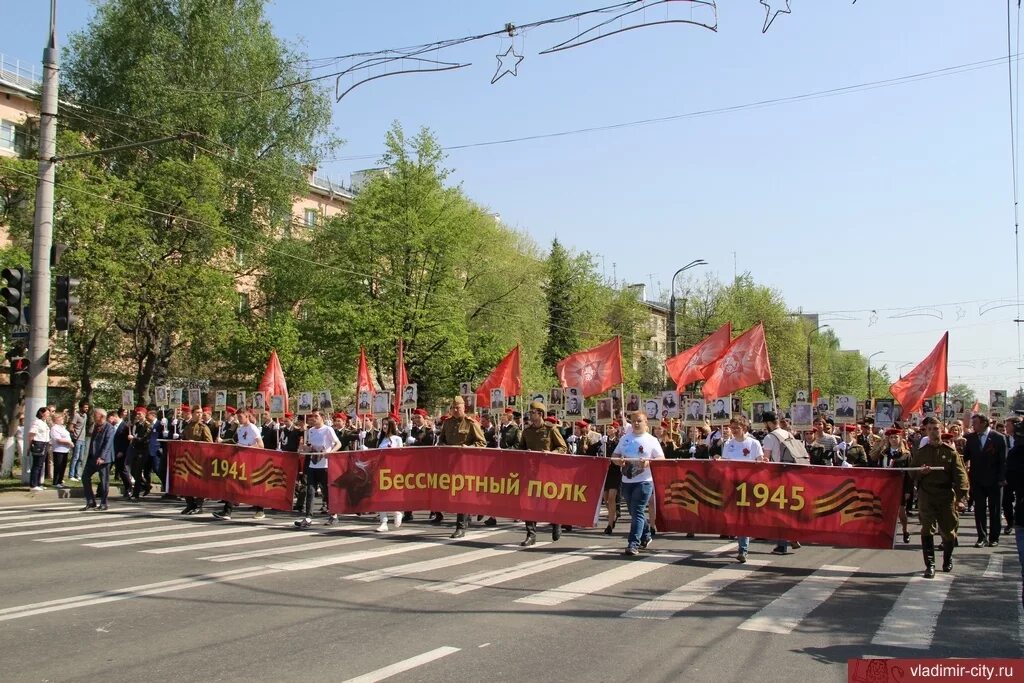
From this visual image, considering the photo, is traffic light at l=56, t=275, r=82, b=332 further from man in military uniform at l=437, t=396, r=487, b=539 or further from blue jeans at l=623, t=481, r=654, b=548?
blue jeans at l=623, t=481, r=654, b=548

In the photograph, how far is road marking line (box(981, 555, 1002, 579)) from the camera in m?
11.0

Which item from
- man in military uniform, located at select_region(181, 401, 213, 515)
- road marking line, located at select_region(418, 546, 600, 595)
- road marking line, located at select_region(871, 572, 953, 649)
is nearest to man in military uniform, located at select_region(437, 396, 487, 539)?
road marking line, located at select_region(418, 546, 600, 595)

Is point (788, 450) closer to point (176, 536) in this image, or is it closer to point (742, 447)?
point (742, 447)

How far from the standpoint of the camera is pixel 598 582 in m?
10.1

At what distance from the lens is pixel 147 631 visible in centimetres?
751

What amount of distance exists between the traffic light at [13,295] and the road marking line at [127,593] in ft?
35.1

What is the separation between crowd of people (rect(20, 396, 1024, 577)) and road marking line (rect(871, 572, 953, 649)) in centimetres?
58

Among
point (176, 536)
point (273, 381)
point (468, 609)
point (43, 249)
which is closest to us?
point (468, 609)

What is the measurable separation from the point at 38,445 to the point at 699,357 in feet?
50.9

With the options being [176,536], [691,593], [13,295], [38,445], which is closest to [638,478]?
[691,593]

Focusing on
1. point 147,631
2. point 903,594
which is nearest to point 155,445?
point 147,631

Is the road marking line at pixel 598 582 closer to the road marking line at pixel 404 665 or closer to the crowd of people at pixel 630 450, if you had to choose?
the crowd of people at pixel 630 450

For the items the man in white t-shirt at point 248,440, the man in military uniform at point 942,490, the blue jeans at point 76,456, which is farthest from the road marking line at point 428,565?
the blue jeans at point 76,456

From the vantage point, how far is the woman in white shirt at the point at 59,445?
65.2 ft
